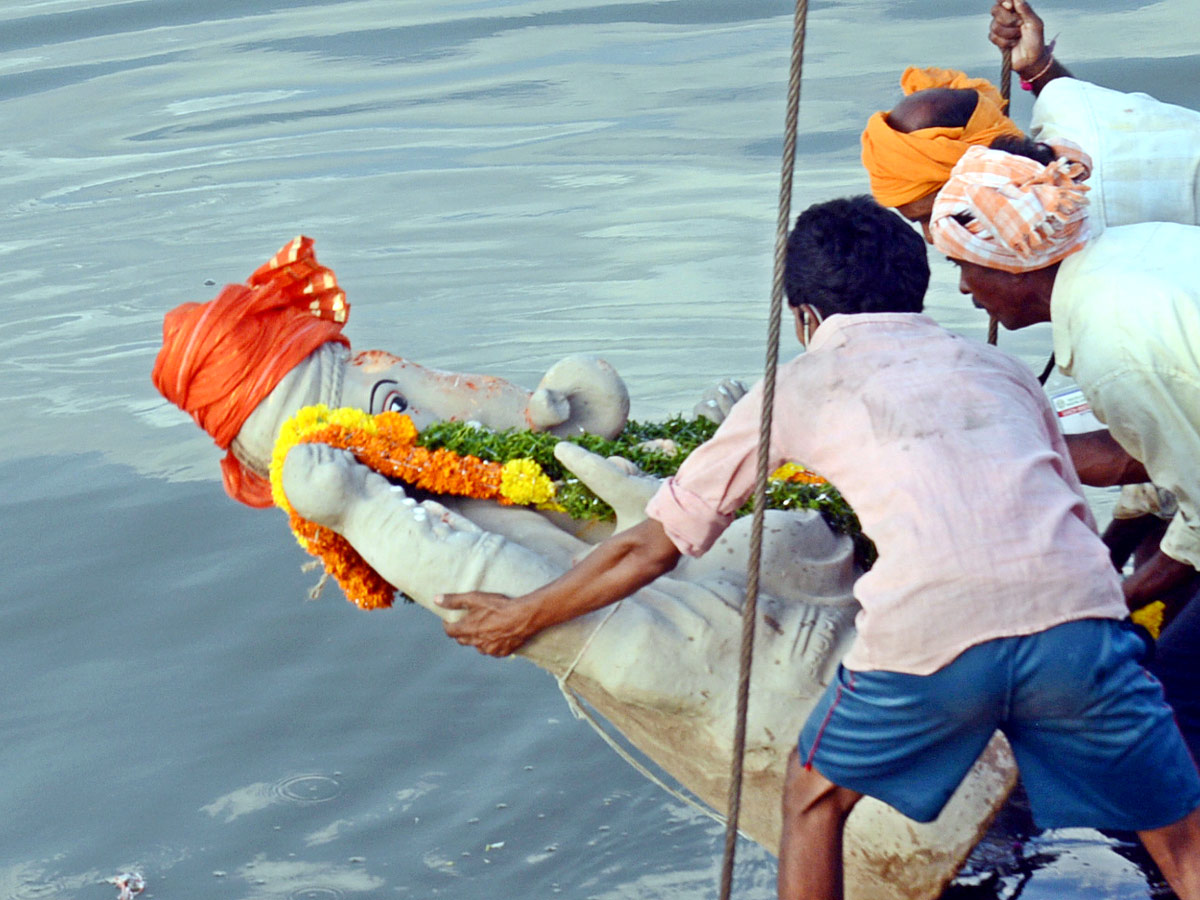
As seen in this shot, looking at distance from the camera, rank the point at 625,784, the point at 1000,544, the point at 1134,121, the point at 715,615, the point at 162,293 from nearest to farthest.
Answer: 1. the point at 1000,544
2. the point at 715,615
3. the point at 1134,121
4. the point at 625,784
5. the point at 162,293

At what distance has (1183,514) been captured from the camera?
3123mm

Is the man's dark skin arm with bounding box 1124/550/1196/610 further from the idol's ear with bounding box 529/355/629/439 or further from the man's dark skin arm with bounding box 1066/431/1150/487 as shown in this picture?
the idol's ear with bounding box 529/355/629/439

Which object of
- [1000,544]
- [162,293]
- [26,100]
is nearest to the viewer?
[1000,544]

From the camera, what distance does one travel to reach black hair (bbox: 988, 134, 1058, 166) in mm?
3268

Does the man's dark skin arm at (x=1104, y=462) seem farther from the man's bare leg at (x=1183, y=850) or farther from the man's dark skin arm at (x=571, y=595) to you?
the man's dark skin arm at (x=571, y=595)

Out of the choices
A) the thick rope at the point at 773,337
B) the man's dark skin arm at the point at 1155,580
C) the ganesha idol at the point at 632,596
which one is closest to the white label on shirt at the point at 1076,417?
the man's dark skin arm at the point at 1155,580

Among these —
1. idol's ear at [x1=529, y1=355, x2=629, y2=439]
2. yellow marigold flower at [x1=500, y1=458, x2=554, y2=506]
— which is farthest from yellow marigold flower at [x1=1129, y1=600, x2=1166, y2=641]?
yellow marigold flower at [x1=500, y1=458, x2=554, y2=506]

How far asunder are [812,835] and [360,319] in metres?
6.33

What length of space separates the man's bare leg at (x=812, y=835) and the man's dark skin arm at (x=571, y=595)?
1.52ft

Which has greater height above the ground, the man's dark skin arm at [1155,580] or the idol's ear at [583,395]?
the idol's ear at [583,395]

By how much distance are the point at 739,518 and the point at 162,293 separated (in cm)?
643

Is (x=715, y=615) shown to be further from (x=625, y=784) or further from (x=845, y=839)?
(x=625, y=784)

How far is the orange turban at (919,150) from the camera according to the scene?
375 cm

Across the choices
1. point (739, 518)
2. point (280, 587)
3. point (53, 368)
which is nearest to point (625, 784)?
point (739, 518)
